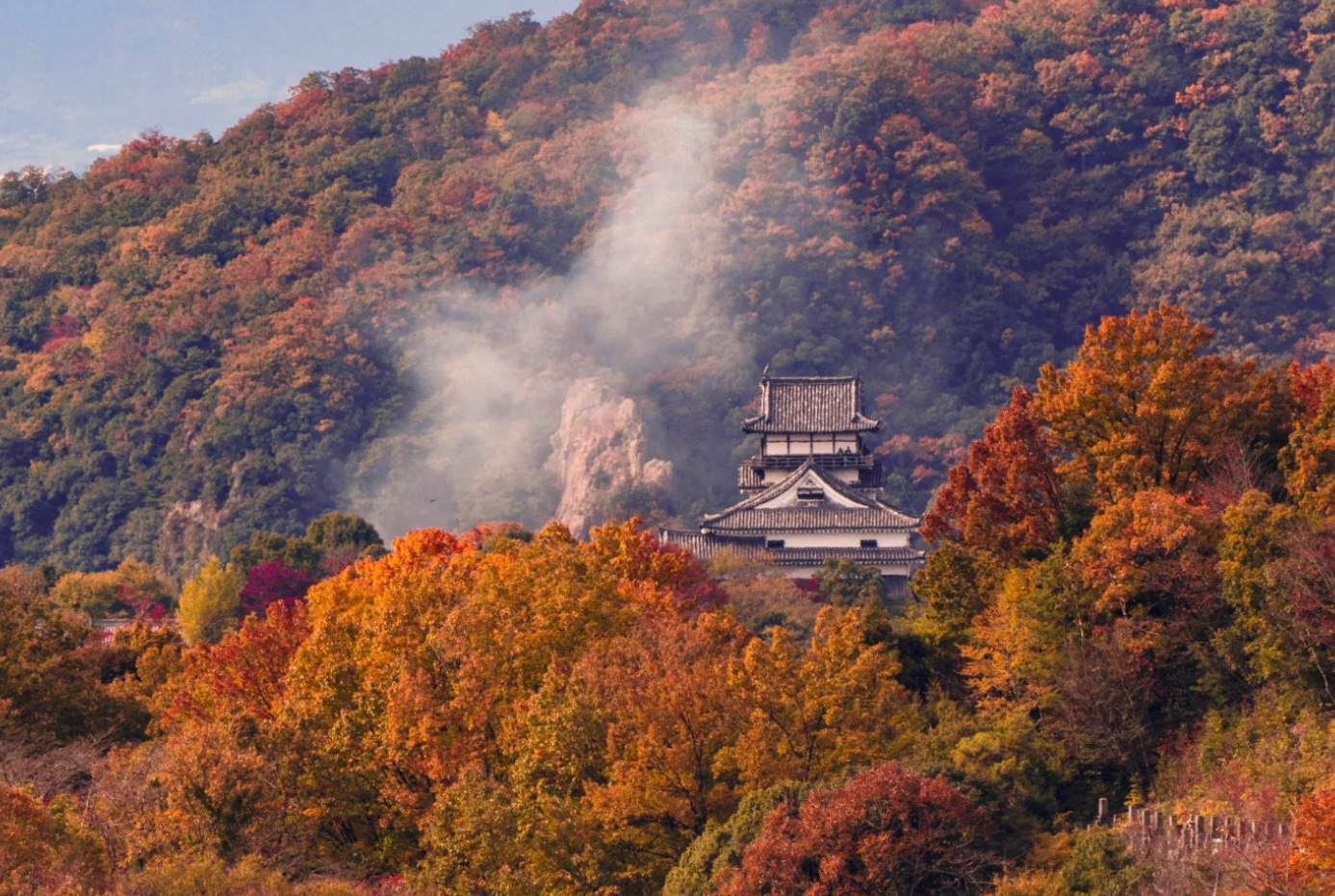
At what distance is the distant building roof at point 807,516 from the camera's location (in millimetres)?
74125

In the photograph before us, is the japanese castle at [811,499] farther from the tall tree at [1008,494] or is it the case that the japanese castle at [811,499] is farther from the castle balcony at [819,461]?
the tall tree at [1008,494]

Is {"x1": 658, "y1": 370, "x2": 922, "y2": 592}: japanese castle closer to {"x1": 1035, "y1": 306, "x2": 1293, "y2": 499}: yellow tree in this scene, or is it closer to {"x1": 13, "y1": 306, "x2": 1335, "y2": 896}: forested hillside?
{"x1": 13, "y1": 306, "x2": 1335, "y2": 896}: forested hillside

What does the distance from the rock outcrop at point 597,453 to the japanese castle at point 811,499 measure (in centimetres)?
1368

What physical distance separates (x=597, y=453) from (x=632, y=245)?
19.3 metres

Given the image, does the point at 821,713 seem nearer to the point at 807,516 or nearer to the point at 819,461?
the point at 807,516

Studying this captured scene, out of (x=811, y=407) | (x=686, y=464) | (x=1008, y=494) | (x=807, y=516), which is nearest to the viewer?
(x=1008, y=494)

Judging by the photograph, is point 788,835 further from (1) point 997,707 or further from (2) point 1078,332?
(2) point 1078,332

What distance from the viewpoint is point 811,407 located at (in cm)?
8050

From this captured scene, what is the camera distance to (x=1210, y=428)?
145ft

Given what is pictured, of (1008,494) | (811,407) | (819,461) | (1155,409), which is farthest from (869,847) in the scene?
(811,407)

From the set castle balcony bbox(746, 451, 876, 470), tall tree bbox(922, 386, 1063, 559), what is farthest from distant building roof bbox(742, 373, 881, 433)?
tall tree bbox(922, 386, 1063, 559)

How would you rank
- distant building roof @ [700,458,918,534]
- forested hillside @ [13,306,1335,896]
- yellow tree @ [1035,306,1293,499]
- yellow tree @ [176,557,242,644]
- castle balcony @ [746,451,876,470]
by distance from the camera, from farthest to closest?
castle balcony @ [746,451,876,470] → distant building roof @ [700,458,918,534] → yellow tree @ [176,557,242,644] → yellow tree @ [1035,306,1293,499] → forested hillside @ [13,306,1335,896]

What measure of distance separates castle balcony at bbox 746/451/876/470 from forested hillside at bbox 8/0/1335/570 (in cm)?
1666

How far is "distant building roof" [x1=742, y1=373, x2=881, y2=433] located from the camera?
79.4 m
